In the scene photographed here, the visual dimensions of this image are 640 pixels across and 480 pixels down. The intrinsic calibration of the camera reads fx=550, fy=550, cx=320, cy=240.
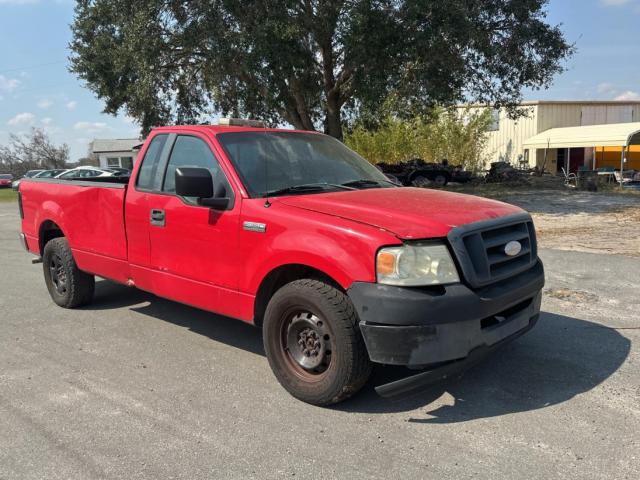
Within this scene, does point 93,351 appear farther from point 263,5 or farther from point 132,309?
point 263,5

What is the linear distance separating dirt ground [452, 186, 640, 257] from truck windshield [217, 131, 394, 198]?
5902 mm

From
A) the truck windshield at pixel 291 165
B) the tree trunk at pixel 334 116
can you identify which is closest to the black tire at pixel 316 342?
the truck windshield at pixel 291 165

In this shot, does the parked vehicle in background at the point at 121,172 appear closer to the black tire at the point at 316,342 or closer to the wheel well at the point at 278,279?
the wheel well at the point at 278,279

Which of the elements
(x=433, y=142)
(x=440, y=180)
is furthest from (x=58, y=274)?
(x=433, y=142)

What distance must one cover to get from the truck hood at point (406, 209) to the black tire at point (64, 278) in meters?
3.23

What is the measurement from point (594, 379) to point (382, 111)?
14007mm

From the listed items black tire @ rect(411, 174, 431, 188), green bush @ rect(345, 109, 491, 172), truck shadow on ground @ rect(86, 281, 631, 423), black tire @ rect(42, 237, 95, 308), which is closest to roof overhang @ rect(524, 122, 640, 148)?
green bush @ rect(345, 109, 491, 172)

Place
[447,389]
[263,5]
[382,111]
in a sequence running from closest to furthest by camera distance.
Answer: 1. [447,389]
2. [263,5]
3. [382,111]

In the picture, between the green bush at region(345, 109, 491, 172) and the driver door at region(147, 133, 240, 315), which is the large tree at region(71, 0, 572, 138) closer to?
the driver door at region(147, 133, 240, 315)

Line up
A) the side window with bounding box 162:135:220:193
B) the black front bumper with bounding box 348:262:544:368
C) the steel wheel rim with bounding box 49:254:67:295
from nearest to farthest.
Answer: the black front bumper with bounding box 348:262:544:368 < the side window with bounding box 162:135:220:193 < the steel wheel rim with bounding box 49:254:67:295

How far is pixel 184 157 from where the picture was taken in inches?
184

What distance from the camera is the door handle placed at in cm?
460

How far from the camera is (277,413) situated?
3576mm

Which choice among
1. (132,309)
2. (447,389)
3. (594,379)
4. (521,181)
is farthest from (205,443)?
(521,181)
